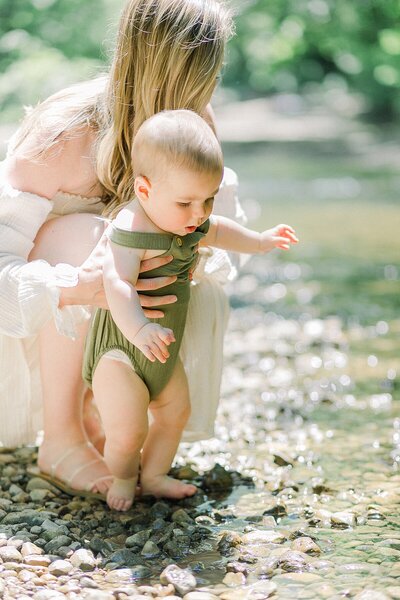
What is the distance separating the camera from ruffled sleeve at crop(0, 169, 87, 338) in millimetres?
2199

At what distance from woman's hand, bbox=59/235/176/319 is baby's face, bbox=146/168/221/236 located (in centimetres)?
10

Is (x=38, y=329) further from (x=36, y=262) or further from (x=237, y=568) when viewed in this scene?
(x=237, y=568)

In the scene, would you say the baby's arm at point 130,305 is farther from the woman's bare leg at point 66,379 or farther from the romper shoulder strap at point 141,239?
the woman's bare leg at point 66,379

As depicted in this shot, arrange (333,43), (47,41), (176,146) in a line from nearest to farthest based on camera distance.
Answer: (176,146), (47,41), (333,43)

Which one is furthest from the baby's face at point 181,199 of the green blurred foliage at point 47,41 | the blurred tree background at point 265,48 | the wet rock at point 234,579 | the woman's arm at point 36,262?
the green blurred foliage at point 47,41

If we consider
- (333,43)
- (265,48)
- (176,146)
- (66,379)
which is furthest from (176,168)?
(265,48)

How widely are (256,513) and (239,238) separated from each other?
0.67 m

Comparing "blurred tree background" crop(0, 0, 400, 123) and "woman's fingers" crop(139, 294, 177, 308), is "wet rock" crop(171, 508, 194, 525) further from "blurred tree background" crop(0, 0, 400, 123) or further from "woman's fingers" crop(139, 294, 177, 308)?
"blurred tree background" crop(0, 0, 400, 123)

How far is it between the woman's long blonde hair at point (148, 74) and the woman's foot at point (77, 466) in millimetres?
642

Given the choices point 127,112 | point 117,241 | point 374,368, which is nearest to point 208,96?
point 127,112

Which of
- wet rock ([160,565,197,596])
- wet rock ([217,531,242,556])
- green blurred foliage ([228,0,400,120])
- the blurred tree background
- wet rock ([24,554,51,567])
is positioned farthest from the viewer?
green blurred foliage ([228,0,400,120])

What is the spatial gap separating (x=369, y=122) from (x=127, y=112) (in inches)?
538

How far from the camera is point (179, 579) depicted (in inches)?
73.1

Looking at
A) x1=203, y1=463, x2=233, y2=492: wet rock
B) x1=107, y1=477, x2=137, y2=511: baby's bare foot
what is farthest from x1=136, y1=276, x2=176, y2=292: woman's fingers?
x1=203, y1=463, x2=233, y2=492: wet rock
